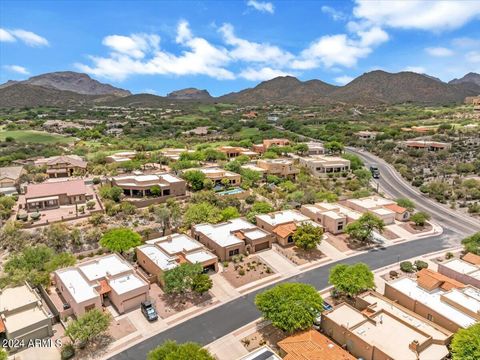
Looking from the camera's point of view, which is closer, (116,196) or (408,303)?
(408,303)

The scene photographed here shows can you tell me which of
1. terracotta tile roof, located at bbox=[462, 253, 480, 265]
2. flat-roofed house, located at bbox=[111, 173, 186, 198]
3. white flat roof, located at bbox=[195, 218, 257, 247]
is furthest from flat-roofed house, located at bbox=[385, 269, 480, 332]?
flat-roofed house, located at bbox=[111, 173, 186, 198]

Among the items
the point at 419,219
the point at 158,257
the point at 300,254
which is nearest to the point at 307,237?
the point at 300,254

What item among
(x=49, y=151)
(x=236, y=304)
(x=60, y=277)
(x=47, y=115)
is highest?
(x=47, y=115)

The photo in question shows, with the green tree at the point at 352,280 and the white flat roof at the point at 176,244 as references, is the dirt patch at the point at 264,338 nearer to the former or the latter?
the green tree at the point at 352,280

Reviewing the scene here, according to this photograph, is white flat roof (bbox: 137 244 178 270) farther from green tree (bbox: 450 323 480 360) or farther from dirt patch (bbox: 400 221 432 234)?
dirt patch (bbox: 400 221 432 234)

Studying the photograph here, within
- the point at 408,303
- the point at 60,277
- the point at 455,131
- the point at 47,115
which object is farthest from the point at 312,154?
the point at 47,115

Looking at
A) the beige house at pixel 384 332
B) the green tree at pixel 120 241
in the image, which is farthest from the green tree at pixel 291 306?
the green tree at pixel 120 241

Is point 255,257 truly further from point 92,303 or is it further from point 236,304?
point 92,303
